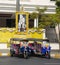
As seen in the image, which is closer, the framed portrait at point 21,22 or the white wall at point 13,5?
the framed portrait at point 21,22

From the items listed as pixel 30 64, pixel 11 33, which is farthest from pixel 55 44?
pixel 30 64

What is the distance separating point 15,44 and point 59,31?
10231mm

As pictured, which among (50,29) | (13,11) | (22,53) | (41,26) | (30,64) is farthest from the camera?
(50,29)

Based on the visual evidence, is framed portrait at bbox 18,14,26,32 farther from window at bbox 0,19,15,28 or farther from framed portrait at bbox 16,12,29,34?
window at bbox 0,19,15,28

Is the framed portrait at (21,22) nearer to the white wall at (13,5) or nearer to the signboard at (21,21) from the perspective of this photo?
the signboard at (21,21)

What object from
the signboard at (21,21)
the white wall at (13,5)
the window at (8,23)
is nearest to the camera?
the signboard at (21,21)

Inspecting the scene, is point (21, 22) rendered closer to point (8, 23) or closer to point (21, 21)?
point (21, 21)

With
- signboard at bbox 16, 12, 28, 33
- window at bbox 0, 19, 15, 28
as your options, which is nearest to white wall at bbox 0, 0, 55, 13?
window at bbox 0, 19, 15, 28

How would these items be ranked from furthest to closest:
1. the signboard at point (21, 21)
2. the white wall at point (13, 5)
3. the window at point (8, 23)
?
1. the window at point (8, 23)
2. the white wall at point (13, 5)
3. the signboard at point (21, 21)

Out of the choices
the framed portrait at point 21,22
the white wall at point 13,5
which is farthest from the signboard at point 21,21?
the white wall at point 13,5

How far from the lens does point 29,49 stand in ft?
74.8

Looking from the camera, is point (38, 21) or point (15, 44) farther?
point (38, 21)

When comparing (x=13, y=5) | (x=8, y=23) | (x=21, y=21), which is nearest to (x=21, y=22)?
(x=21, y=21)

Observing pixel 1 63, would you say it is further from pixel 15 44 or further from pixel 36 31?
pixel 36 31
